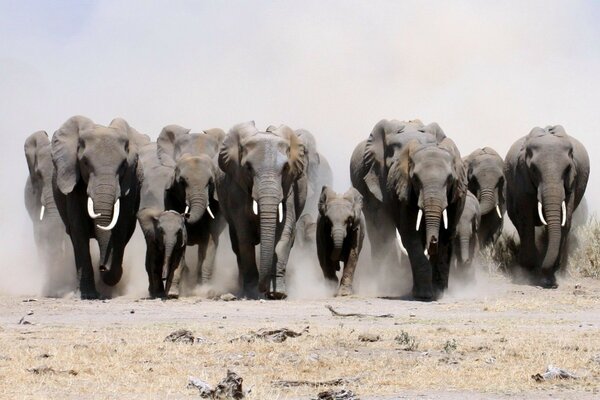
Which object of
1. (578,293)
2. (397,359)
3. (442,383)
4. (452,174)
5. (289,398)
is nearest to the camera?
(289,398)

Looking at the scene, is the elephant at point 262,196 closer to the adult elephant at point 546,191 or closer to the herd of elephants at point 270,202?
the herd of elephants at point 270,202

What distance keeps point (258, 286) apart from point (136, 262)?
17.0ft

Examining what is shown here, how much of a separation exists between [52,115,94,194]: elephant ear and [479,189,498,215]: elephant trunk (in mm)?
8975

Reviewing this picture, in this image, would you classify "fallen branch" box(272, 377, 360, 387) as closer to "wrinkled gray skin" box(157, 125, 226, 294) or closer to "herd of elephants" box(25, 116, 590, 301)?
"herd of elephants" box(25, 116, 590, 301)

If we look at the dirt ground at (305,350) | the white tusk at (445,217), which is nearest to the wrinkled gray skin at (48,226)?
the dirt ground at (305,350)

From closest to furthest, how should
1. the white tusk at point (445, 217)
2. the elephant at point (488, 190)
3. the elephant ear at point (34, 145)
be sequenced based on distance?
1. the white tusk at point (445, 217)
2. the elephant ear at point (34, 145)
3. the elephant at point (488, 190)

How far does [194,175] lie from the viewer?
22828mm

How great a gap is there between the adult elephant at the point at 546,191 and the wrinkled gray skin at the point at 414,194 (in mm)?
1805

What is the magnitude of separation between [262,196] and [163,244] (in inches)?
61.7

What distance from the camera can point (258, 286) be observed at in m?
21.0

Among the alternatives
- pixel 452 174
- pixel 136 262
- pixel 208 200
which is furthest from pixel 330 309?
pixel 136 262

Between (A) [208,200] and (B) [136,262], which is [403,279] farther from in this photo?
(B) [136,262]

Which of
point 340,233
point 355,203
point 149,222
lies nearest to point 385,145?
point 355,203

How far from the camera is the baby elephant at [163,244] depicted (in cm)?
2041
